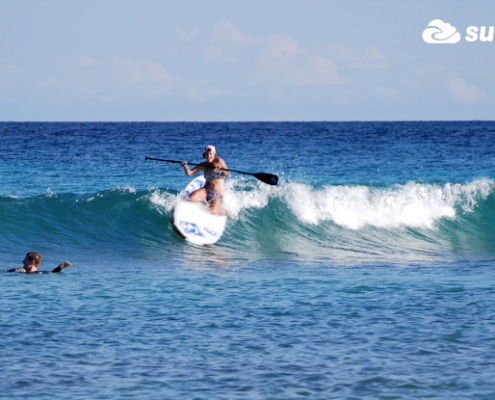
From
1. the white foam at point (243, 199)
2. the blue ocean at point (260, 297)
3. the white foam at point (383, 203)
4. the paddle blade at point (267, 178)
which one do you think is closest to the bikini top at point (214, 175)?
the paddle blade at point (267, 178)

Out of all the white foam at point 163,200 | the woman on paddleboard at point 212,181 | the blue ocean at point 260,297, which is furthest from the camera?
the white foam at point 163,200

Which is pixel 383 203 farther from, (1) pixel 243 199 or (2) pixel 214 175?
(2) pixel 214 175

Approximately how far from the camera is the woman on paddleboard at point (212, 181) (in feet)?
50.4

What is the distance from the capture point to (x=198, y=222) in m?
16.6

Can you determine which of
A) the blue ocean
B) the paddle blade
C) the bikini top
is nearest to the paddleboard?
the blue ocean

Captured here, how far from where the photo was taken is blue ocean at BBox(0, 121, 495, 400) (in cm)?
734

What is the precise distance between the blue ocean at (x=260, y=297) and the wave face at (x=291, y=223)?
0.06 meters

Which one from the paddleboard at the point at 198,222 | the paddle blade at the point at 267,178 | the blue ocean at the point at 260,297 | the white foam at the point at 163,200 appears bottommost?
the blue ocean at the point at 260,297

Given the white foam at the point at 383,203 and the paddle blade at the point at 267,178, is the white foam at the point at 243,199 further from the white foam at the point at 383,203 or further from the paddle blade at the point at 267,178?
the paddle blade at the point at 267,178

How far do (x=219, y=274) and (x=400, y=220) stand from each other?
331 inches

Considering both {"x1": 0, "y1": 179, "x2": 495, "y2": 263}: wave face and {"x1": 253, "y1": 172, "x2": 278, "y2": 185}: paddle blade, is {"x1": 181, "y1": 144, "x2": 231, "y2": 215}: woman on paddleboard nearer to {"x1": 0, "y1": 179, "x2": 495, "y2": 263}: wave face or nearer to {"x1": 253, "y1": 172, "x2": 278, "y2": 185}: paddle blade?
{"x1": 253, "y1": 172, "x2": 278, "y2": 185}: paddle blade

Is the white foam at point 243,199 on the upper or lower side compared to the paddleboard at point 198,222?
upper

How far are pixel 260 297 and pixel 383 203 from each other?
10.9 meters

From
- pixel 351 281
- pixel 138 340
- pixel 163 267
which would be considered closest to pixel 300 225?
pixel 163 267
